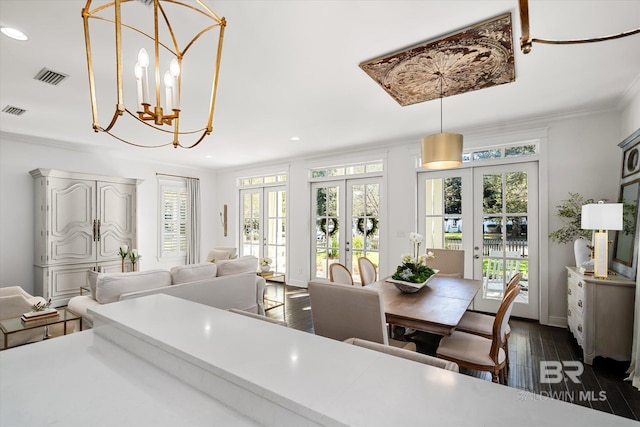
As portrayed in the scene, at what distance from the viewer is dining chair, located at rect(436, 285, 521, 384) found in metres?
1.93

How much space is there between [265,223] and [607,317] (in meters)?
5.39

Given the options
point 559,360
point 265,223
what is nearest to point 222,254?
point 265,223

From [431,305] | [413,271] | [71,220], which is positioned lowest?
[431,305]

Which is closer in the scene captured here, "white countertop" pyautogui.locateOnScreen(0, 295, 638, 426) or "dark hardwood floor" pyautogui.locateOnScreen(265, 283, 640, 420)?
"white countertop" pyautogui.locateOnScreen(0, 295, 638, 426)

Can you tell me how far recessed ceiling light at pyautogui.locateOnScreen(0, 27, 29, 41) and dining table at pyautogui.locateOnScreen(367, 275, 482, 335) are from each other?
2.91m

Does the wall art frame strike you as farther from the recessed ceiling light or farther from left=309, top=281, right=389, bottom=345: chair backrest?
the recessed ceiling light

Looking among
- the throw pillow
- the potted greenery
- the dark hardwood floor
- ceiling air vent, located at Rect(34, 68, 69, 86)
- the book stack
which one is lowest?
the dark hardwood floor

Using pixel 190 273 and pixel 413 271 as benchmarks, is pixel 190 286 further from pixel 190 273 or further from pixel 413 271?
pixel 413 271

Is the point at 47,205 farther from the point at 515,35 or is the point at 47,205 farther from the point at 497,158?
the point at 497,158

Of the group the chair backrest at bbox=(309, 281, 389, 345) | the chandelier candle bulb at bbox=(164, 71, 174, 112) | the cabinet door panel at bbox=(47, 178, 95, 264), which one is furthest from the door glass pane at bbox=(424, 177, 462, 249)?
the cabinet door panel at bbox=(47, 178, 95, 264)

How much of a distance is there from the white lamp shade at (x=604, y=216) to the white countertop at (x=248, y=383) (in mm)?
2816

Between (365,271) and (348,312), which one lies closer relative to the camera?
(348,312)

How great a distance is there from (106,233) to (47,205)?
851 mm

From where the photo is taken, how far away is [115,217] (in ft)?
16.6
